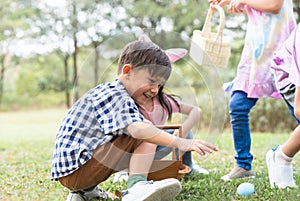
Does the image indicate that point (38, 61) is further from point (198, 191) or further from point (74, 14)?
point (198, 191)

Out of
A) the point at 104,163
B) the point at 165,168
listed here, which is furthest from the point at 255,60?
the point at 104,163

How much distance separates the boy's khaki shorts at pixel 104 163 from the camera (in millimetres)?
2072

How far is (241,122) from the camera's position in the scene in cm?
288

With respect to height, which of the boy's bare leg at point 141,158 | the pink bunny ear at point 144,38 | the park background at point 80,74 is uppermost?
the pink bunny ear at point 144,38

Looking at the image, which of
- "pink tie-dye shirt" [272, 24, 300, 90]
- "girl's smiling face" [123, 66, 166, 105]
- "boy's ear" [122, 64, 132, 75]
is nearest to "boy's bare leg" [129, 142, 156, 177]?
"girl's smiling face" [123, 66, 166, 105]

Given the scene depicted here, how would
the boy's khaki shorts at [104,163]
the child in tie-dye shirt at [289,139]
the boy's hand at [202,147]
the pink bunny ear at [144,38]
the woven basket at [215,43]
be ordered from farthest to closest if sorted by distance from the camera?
the woven basket at [215,43], the child in tie-dye shirt at [289,139], the pink bunny ear at [144,38], the boy's khaki shorts at [104,163], the boy's hand at [202,147]

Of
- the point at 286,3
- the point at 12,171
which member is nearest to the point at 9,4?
the point at 12,171

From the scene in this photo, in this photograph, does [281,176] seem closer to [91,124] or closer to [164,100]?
[164,100]

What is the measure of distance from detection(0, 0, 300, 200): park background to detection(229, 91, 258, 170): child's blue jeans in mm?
120

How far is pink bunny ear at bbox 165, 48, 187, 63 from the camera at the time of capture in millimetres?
2260

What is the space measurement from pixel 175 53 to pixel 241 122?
79 cm

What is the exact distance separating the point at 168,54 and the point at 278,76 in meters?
0.66

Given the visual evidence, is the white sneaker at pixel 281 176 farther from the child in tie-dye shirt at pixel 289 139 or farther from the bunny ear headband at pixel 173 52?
the bunny ear headband at pixel 173 52

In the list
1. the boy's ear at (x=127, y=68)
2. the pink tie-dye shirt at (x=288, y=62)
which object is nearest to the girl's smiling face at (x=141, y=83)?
the boy's ear at (x=127, y=68)
